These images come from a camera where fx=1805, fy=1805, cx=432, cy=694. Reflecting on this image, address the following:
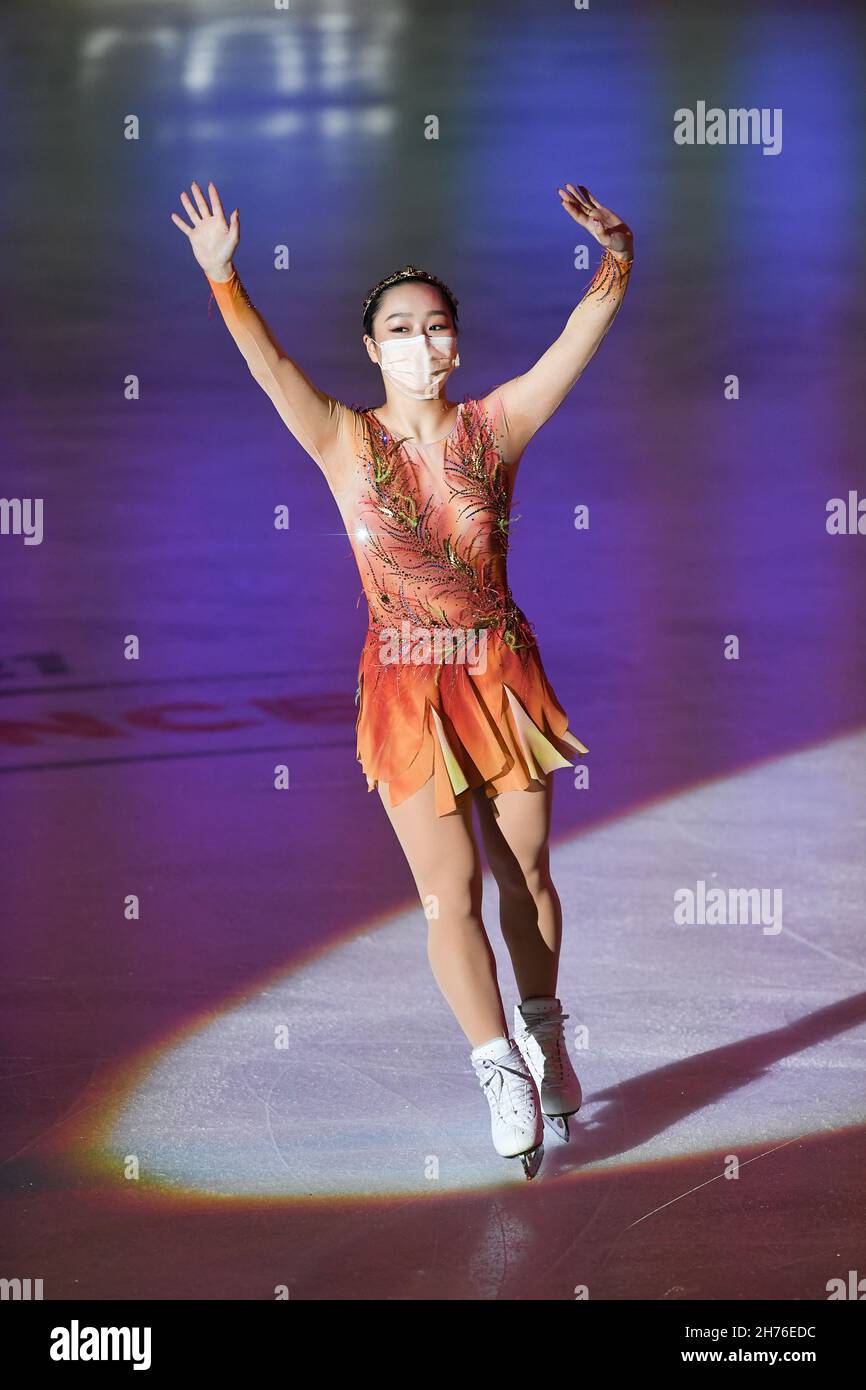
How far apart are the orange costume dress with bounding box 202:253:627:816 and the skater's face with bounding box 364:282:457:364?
157 mm

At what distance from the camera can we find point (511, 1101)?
3.27m

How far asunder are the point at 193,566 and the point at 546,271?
441cm

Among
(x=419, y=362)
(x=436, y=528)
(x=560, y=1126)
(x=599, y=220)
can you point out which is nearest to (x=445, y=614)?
(x=436, y=528)

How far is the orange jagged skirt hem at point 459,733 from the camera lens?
3322mm

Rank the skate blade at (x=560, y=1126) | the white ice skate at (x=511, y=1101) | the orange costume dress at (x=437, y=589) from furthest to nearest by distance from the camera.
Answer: the skate blade at (x=560, y=1126), the orange costume dress at (x=437, y=589), the white ice skate at (x=511, y=1101)

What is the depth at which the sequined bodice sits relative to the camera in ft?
11.1

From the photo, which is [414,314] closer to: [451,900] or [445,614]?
[445,614]

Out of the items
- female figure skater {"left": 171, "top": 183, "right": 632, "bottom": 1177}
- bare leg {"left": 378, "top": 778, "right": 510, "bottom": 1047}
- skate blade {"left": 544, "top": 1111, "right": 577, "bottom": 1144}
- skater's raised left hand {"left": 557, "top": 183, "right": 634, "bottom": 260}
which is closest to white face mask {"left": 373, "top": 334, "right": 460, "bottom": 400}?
female figure skater {"left": 171, "top": 183, "right": 632, "bottom": 1177}

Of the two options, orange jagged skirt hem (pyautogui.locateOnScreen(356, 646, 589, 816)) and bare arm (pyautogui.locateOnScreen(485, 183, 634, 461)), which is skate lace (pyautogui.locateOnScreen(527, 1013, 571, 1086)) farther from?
bare arm (pyautogui.locateOnScreen(485, 183, 634, 461))

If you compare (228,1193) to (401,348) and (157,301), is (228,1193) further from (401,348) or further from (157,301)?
(157,301)

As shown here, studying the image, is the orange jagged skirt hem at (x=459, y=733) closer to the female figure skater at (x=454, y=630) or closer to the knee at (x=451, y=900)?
the female figure skater at (x=454, y=630)

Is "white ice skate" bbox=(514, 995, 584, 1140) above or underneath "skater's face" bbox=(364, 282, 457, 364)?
underneath

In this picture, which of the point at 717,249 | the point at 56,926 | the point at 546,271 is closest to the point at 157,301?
the point at 546,271

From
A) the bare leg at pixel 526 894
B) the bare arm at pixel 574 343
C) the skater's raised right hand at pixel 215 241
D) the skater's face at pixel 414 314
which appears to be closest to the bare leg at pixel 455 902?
the bare leg at pixel 526 894
